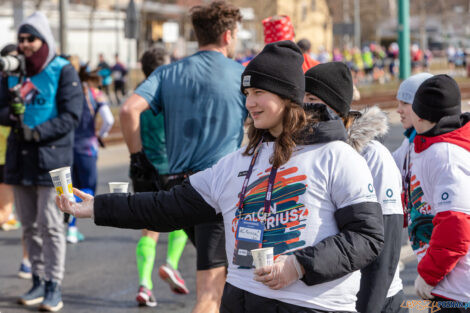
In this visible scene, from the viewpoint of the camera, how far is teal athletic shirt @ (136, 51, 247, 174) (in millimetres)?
4586

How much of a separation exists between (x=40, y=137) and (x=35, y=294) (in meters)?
1.24

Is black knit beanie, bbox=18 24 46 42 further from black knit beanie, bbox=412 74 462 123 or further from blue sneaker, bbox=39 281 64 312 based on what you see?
black knit beanie, bbox=412 74 462 123

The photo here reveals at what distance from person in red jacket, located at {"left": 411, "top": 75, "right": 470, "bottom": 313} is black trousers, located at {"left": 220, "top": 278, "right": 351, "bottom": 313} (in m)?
0.88

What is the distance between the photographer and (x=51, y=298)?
583 cm

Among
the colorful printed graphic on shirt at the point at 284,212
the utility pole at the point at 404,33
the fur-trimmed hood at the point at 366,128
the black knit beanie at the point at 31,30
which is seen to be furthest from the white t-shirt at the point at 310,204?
the utility pole at the point at 404,33

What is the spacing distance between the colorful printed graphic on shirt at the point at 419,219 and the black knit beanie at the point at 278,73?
108 centimetres

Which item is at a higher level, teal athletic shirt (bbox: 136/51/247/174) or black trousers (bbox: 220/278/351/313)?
teal athletic shirt (bbox: 136/51/247/174)

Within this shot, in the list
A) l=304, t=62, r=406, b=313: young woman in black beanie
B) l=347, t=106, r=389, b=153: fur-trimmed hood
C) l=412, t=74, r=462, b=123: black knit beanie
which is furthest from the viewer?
l=412, t=74, r=462, b=123: black knit beanie

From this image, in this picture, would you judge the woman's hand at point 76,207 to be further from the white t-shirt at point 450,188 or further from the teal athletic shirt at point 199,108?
the teal athletic shirt at point 199,108

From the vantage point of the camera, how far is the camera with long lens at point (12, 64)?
5676 millimetres

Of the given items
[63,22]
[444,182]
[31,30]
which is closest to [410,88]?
[444,182]

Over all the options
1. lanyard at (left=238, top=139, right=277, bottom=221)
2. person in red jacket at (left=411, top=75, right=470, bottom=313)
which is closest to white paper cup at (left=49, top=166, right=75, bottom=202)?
lanyard at (left=238, top=139, right=277, bottom=221)

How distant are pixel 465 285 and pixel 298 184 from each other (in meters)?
1.14

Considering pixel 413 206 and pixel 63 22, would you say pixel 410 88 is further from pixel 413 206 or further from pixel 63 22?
pixel 63 22
